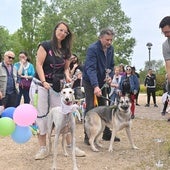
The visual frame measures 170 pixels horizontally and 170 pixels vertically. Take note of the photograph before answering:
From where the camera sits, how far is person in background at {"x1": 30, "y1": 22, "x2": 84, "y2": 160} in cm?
547

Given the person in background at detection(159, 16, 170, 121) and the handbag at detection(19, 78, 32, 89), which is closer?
the person in background at detection(159, 16, 170, 121)

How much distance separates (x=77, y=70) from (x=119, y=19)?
35052mm

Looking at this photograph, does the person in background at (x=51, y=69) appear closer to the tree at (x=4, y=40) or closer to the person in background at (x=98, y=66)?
the person in background at (x=98, y=66)

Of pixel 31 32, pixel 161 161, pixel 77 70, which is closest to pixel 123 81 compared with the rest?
pixel 77 70

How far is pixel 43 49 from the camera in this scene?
5480 mm

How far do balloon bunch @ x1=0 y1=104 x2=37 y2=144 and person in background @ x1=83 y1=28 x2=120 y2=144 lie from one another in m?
1.51

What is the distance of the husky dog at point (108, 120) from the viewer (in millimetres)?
6504

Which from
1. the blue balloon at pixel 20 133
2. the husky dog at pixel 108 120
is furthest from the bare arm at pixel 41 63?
the husky dog at pixel 108 120

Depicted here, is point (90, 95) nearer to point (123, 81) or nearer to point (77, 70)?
point (77, 70)

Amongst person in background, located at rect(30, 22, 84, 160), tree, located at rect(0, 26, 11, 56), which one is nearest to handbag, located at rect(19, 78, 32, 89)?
person in background, located at rect(30, 22, 84, 160)

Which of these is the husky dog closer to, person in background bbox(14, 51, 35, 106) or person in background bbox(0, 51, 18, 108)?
person in background bbox(0, 51, 18, 108)

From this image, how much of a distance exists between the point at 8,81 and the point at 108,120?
7.87 feet

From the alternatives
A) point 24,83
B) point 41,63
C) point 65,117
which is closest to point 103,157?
point 65,117

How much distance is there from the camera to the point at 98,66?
6.63 metres
